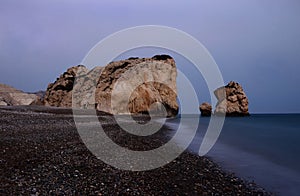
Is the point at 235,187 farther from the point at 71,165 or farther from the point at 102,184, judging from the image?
the point at 71,165

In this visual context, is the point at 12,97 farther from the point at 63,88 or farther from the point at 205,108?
the point at 205,108

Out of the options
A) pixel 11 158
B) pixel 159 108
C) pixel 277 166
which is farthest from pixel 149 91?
pixel 11 158

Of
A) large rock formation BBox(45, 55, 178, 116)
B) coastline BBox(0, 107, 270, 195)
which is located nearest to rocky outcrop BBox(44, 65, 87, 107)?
large rock formation BBox(45, 55, 178, 116)

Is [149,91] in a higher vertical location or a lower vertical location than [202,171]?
higher

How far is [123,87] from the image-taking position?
58.2 meters

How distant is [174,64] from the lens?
66625 millimetres

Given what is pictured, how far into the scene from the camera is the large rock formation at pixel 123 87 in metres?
56.7

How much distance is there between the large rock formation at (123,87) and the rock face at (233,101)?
34195 mm

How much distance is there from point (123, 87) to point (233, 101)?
164ft

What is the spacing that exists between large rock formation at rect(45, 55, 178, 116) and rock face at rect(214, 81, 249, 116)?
112 feet

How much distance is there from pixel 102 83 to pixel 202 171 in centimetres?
5579

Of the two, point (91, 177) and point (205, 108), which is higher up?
point (205, 108)

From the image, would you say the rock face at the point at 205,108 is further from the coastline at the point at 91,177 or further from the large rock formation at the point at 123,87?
the coastline at the point at 91,177

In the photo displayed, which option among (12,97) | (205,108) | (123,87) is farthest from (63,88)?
(12,97)
